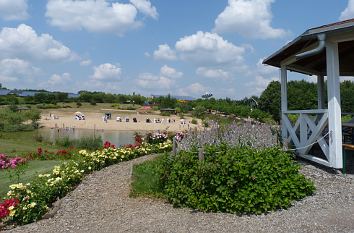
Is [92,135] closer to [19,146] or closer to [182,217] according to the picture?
[19,146]

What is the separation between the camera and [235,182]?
6.01m

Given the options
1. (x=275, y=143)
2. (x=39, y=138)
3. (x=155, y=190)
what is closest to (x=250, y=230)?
(x=155, y=190)

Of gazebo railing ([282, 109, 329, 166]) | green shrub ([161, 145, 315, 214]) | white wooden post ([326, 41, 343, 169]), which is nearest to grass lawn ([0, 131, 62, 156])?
gazebo railing ([282, 109, 329, 166])

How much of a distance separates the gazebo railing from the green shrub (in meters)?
1.88

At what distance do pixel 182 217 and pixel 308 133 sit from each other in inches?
199

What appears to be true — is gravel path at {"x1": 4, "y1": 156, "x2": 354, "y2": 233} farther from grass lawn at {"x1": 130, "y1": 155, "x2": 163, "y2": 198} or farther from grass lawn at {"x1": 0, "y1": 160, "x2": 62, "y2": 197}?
grass lawn at {"x1": 0, "y1": 160, "x2": 62, "y2": 197}

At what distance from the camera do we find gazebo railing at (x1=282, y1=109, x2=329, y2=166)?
8.21 metres

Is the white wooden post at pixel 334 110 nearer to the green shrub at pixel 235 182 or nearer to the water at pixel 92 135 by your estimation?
the green shrub at pixel 235 182

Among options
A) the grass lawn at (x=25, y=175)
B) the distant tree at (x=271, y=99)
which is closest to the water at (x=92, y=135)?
the grass lawn at (x=25, y=175)

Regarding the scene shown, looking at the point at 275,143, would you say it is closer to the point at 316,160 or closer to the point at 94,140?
the point at 316,160

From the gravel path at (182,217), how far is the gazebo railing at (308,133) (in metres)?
1.07

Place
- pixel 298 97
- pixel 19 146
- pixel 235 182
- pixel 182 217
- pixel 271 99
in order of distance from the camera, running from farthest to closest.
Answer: pixel 271 99, pixel 298 97, pixel 19 146, pixel 235 182, pixel 182 217

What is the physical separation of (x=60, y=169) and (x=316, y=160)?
5.36 meters

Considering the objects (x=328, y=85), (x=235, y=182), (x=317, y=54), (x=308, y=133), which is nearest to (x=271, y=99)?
(x=308, y=133)
